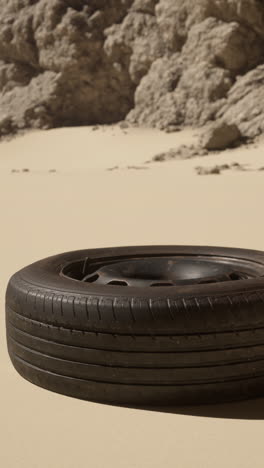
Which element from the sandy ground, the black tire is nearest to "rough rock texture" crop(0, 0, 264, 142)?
the sandy ground

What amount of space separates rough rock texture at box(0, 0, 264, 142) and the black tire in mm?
17727

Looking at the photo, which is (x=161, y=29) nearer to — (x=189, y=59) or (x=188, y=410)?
(x=189, y=59)

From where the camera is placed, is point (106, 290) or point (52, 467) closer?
point (52, 467)

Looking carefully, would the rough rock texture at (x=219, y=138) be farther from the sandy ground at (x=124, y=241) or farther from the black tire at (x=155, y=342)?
the black tire at (x=155, y=342)

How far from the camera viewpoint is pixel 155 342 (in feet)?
7.63

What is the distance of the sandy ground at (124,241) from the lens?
6.60ft

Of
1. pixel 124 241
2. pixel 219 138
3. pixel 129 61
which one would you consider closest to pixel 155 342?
A: pixel 124 241

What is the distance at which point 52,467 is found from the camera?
75.7 inches

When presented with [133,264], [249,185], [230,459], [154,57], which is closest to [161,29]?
[154,57]

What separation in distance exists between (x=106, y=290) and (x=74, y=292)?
13cm

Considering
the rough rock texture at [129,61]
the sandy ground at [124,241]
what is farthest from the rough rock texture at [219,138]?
the rough rock texture at [129,61]

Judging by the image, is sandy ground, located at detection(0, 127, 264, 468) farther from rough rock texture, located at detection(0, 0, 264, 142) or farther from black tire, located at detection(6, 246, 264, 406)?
rough rock texture, located at detection(0, 0, 264, 142)

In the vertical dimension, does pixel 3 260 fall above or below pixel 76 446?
Answer: below

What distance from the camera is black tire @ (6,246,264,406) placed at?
2.32 m
